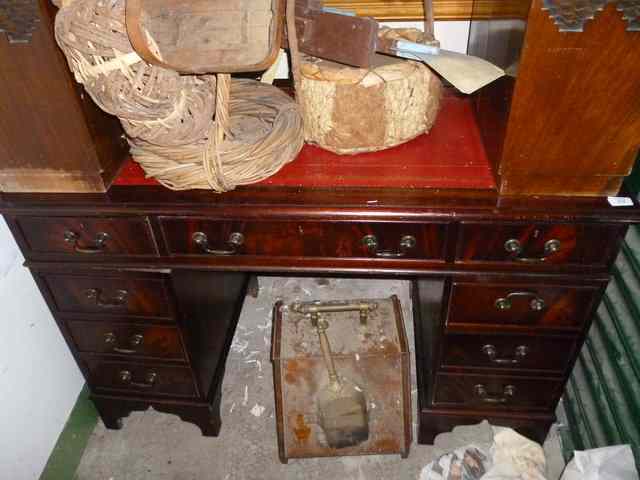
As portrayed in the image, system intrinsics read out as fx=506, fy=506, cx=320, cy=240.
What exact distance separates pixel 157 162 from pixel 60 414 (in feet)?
3.22

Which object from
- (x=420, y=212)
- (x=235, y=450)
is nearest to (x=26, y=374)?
(x=235, y=450)

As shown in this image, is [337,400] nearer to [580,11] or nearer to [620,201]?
[620,201]

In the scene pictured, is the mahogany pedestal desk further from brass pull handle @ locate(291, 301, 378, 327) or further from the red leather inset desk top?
brass pull handle @ locate(291, 301, 378, 327)

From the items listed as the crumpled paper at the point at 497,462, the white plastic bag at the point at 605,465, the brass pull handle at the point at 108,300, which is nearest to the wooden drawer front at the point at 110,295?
the brass pull handle at the point at 108,300

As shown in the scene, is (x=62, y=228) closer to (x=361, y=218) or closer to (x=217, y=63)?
(x=217, y=63)

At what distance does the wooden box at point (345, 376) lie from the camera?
4.99 ft

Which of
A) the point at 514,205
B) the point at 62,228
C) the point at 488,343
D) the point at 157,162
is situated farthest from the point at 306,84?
the point at 488,343

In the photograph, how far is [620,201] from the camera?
40.7 inches

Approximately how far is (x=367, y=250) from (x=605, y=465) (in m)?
0.81

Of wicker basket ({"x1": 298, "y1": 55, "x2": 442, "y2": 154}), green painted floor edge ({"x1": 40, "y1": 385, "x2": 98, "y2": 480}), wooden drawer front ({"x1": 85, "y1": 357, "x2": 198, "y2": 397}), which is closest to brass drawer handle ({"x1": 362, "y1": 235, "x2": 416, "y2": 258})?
wicker basket ({"x1": 298, "y1": 55, "x2": 442, "y2": 154})

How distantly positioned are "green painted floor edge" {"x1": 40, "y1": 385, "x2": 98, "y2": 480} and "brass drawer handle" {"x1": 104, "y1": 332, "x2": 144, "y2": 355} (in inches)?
15.3

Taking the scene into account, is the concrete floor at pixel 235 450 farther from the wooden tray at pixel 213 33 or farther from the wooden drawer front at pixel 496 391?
the wooden tray at pixel 213 33

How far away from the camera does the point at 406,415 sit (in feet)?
5.14

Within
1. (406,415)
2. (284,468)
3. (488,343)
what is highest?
(488,343)
